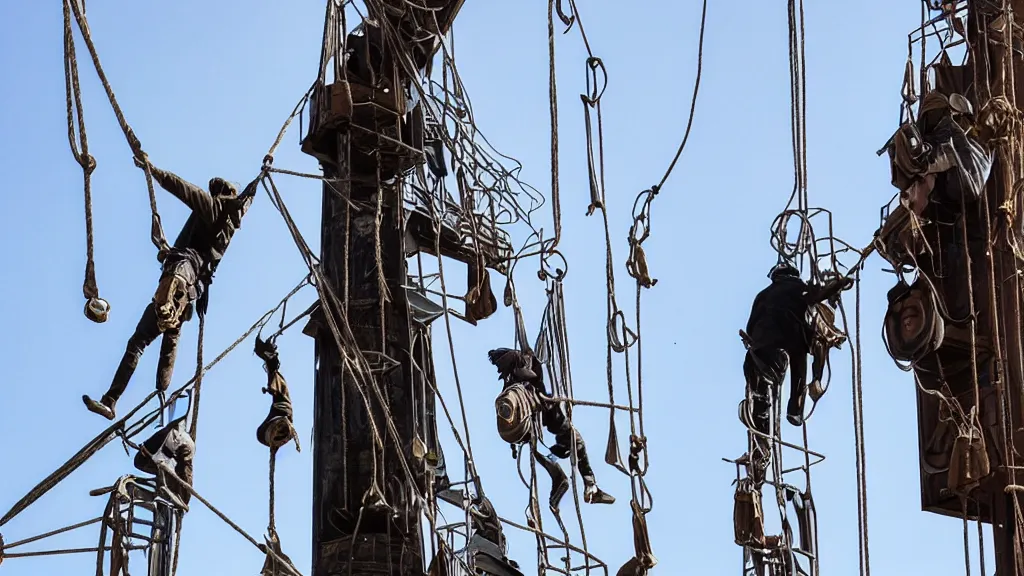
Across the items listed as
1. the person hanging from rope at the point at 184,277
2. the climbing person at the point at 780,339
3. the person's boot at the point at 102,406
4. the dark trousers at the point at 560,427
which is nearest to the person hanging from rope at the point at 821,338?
the climbing person at the point at 780,339

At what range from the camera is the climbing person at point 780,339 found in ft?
52.3

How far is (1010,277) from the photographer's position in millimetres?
19078

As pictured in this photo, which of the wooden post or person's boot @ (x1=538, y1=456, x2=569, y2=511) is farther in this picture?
person's boot @ (x1=538, y1=456, x2=569, y2=511)

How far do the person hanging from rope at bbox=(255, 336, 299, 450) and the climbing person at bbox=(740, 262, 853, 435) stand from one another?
11.9 feet

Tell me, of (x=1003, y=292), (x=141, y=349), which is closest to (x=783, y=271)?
(x=1003, y=292)

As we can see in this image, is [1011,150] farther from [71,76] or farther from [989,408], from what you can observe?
[71,76]

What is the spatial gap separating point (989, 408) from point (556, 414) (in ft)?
15.1

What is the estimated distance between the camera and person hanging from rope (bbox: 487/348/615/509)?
1664 cm

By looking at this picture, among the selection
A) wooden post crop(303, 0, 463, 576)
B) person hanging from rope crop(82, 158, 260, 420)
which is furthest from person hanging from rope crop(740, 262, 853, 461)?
person hanging from rope crop(82, 158, 260, 420)

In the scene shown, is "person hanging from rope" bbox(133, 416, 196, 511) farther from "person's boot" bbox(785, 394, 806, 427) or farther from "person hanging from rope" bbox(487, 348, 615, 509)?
"person's boot" bbox(785, 394, 806, 427)

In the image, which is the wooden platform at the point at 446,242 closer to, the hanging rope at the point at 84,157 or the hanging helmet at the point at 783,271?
the hanging helmet at the point at 783,271

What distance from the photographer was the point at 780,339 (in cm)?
1597

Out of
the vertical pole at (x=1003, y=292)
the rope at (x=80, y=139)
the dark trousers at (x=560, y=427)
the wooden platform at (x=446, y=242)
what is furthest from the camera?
the wooden platform at (x=446, y=242)

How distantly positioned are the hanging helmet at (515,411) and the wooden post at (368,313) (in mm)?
716
